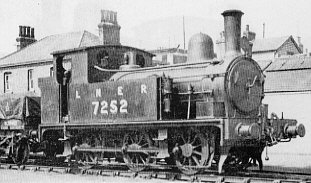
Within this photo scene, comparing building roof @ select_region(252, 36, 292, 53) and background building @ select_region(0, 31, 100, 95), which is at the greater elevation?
building roof @ select_region(252, 36, 292, 53)

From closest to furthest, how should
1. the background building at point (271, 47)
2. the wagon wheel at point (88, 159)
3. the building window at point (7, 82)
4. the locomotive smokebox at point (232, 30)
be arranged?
the locomotive smokebox at point (232, 30) → the wagon wheel at point (88, 159) → the building window at point (7, 82) → the background building at point (271, 47)

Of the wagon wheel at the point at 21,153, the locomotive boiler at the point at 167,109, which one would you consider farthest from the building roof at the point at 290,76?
the wagon wheel at the point at 21,153

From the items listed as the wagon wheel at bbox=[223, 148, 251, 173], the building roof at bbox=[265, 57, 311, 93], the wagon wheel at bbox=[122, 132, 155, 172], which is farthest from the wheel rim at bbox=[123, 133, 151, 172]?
the building roof at bbox=[265, 57, 311, 93]

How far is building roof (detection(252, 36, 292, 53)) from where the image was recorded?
5172 cm

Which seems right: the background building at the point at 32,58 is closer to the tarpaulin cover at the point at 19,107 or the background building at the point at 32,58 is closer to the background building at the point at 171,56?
the background building at the point at 171,56

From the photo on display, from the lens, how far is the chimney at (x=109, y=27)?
2878 centimetres

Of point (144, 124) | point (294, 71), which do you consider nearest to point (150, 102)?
point (144, 124)

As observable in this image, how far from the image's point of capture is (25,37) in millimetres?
35562

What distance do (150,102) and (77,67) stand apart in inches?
110

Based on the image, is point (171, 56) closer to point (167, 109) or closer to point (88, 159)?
point (88, 159)

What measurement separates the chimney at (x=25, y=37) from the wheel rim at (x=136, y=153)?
25075 mm

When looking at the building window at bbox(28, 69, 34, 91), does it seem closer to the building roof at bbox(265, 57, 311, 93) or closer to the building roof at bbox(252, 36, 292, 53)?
the building roof at bbox(265, 57, 311, 93)

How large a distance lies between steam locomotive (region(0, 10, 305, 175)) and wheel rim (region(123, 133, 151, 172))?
0.03 metres

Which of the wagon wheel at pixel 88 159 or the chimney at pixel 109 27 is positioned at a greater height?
the chimney at pixel 109 27
